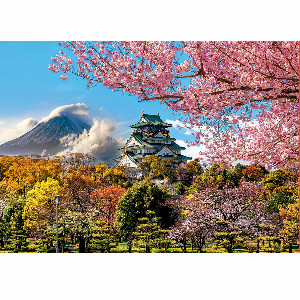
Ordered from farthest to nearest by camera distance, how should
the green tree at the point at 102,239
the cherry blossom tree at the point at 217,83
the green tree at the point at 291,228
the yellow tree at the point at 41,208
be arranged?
the yellow tree at the point at 41,208 → the green tree at the point at 102,239 → the green tree at the point at 291,228 → the cherry blossom tree at the point at 217,83

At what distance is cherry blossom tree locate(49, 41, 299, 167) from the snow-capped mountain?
49cm

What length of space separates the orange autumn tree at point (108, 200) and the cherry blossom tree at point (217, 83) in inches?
46.8

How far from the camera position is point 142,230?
4.60 metres

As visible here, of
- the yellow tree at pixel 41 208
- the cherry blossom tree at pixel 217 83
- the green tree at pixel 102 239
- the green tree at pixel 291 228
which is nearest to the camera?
the cherry blossom tree at pixel 217 83

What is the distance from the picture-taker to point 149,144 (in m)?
4.75

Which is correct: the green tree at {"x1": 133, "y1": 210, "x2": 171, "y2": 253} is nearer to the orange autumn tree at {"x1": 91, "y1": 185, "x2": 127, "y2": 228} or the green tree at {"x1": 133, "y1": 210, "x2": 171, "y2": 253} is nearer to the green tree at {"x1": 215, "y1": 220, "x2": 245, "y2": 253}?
the orange autumn tree at {"x1": 91, "y1": 185, "x2": 127, "y2": 228}

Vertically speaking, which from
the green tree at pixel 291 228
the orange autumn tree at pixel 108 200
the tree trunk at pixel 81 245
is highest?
the orange autumn tree at pixel 108 200

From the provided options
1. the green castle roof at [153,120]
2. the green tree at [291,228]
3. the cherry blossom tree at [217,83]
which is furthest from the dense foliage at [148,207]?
the green castle roof at [153,120]

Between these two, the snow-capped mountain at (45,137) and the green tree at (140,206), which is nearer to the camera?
the snow-capped mountain at (45,137)

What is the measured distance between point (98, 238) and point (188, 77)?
7.30 ft

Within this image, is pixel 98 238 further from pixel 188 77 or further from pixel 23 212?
pixel 188 77

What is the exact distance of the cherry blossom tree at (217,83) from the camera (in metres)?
3.95

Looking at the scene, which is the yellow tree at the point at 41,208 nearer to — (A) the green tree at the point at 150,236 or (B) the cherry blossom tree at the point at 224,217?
(A) the green tree at the point at 150,236
